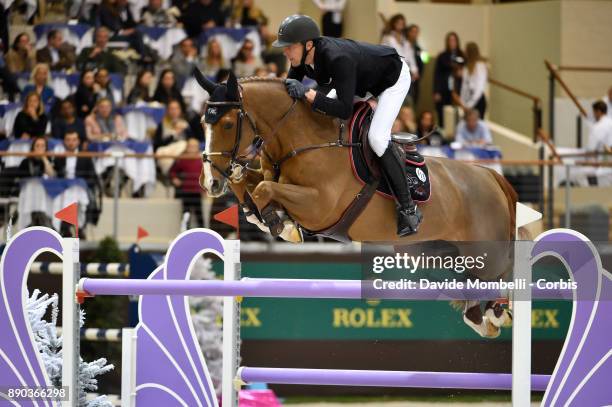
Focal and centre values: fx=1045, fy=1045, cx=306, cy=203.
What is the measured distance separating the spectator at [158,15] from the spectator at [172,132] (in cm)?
159

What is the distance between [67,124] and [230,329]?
507 centimetres

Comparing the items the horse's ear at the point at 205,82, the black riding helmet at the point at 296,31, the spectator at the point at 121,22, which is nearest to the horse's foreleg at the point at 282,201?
the horse's ear at the point at 205,82

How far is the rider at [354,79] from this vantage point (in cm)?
523

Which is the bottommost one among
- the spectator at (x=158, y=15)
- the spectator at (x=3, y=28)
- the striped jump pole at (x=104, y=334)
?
the striped jump pole at (x=104, y=334)

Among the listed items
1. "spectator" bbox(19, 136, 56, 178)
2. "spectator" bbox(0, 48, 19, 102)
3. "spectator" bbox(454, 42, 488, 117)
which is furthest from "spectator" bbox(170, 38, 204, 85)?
"spectator" bbox(454, 42, 488, 117)

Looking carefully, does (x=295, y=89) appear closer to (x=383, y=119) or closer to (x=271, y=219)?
(x=383, y=119)

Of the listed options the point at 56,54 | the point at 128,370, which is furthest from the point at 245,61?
the point at 128,370

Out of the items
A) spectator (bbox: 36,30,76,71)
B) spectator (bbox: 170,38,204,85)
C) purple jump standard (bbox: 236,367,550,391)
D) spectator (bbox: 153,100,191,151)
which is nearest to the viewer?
purple jump standard (bbox: 236,367,550,391)

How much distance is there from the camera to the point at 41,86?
33.5ft

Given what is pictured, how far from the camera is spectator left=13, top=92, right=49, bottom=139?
9.52 metres

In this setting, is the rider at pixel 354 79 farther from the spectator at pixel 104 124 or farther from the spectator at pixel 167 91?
the spectator at pixel 167 91

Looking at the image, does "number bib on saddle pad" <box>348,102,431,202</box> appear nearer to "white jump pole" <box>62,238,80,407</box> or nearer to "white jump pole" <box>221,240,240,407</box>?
"white jump pole" <box>221,240,240,407</box>

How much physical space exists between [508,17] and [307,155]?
30.2 feet

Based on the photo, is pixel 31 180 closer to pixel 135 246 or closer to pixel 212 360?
pixel 135 246
